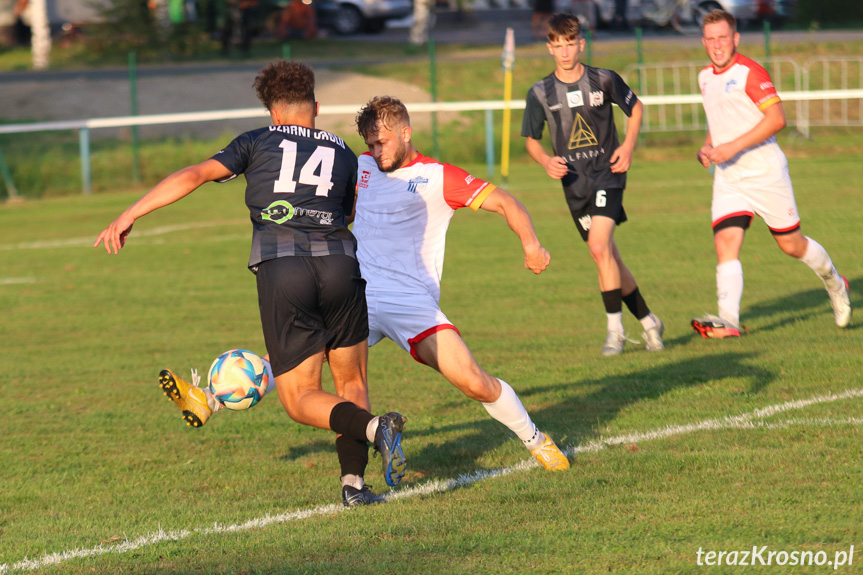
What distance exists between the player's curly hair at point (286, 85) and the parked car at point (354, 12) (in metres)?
36.8

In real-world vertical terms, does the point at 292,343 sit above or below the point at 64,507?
above

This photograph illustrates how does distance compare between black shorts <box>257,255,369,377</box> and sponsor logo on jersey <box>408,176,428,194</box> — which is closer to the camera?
black shorts <box>257,255,369,377</box>

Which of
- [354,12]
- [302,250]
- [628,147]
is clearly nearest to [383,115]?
[302,250]

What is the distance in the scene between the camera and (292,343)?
16.6 ft

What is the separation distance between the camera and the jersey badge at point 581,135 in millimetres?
8234

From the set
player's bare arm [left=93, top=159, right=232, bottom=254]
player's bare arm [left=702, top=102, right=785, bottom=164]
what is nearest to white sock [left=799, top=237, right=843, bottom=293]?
player's bare arm [left=702, top=102, right=785, bottom=164]

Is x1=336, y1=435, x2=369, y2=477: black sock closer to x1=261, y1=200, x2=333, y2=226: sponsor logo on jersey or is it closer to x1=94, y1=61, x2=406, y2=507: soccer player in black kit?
x1=94, y1=61, x2=406, y2=507: soccer player in black kit

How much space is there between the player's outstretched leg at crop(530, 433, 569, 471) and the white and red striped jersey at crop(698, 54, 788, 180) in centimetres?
366

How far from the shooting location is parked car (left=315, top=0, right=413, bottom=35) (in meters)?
40.8

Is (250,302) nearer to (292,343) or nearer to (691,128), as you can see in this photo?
(292,343)

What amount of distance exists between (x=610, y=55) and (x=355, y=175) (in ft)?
82.4

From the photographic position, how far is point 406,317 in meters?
5.43

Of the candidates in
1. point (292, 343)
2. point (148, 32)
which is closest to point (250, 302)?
point (292, 343)

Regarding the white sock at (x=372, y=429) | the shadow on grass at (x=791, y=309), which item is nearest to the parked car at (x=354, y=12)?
the shadow on grass at (x=791, y=309)
